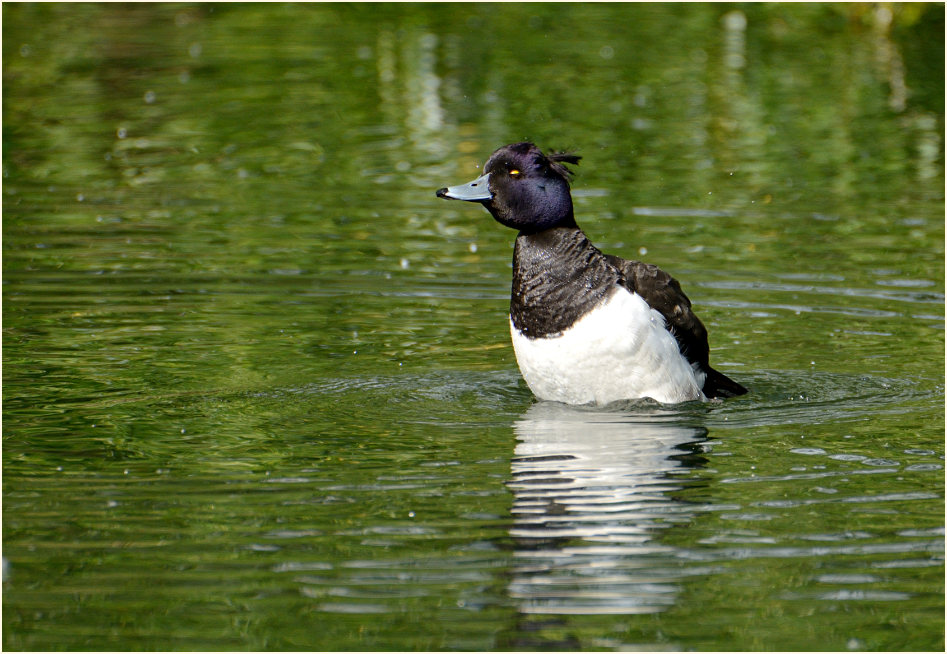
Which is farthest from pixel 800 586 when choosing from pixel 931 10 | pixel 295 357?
pixel 931 10

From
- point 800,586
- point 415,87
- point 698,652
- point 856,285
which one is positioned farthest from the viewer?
point 415,87

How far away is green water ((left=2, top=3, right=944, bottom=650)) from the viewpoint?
6.07m

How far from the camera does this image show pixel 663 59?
2417 cm

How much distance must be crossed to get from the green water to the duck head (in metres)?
1.14

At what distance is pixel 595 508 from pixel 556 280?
1.86 metres

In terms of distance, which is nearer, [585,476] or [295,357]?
[585,476]

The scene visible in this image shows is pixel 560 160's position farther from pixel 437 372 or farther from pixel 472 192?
pixel 437 372

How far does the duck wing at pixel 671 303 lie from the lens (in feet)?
28.8

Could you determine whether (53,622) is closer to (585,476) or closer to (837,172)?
(585,476)

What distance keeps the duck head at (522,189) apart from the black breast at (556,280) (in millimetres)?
120

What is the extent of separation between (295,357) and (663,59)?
15284mm

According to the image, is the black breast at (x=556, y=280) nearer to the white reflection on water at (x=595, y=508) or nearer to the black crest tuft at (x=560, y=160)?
the black crest tuft at (x=560, y=160)

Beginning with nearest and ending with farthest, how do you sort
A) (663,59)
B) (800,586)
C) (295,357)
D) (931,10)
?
(800,586), (295,357), (663,59), (931,10)

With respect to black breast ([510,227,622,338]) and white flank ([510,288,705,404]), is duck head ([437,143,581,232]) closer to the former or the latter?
black breast ([510,227,622,338])
